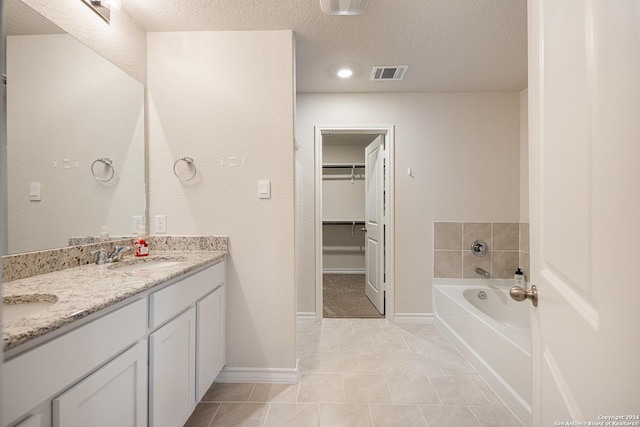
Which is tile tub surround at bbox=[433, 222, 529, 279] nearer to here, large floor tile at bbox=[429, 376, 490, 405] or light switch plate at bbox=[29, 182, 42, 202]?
large floor tile at bbox=[429, 376, 490, 405]

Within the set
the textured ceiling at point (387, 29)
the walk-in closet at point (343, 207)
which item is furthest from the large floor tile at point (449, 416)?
the walk-in closet at point (343, 207)

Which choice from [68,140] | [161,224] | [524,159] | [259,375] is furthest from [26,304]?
[524,159]

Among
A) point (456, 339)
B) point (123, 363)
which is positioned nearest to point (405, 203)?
point (456, 339)

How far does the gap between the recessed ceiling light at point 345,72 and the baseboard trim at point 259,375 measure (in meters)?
2.22

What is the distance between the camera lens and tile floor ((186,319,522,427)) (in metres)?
1.73

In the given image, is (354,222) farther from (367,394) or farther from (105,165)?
(105,165)

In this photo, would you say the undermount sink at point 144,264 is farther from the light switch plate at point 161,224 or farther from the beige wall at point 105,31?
the beige wall at point 105,31

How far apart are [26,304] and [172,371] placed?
0.62 meters

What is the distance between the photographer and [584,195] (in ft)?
2.33

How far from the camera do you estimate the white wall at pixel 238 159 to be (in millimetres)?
2070

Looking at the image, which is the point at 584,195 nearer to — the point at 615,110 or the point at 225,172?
the point at 615,110

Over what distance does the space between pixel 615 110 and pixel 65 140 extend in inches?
79.7

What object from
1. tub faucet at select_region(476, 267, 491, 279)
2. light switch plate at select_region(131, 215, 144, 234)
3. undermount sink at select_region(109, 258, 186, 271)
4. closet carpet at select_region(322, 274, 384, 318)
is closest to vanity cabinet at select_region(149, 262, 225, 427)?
undermount sink at select_region(109, 258, 186, 271)

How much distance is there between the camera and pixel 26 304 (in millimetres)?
1151
